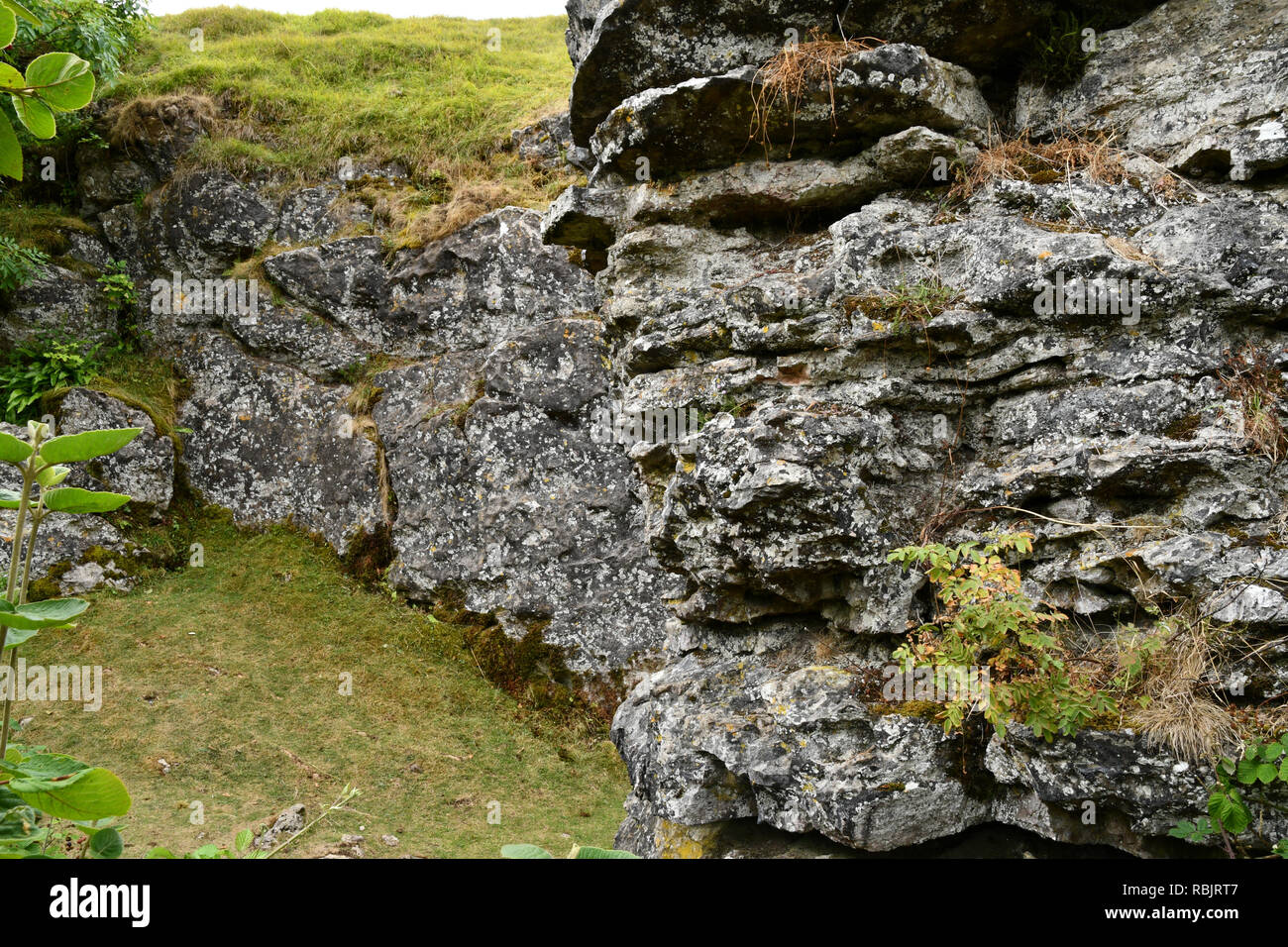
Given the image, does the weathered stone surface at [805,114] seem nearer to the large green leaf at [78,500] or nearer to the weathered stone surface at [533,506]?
the large green leaf at [78,500]

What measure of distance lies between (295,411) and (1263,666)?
11188 mm

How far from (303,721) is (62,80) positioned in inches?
338

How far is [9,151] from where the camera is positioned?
1375mm

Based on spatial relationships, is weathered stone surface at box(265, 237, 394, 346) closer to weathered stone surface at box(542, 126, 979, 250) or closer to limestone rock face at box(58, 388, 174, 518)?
limestone rock face at box(58, 388, 174, 518)

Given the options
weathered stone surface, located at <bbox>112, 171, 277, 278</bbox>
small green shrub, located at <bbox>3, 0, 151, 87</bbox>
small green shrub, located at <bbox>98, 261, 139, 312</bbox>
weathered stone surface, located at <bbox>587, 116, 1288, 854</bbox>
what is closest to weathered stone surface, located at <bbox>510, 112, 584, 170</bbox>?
weathered stone surface, located at <bbox>112, 171, 277, 278</bbox>

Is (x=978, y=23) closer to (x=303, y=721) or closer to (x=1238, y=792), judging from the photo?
(x=1238, y=792)

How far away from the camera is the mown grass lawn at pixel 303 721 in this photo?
7.45 meters

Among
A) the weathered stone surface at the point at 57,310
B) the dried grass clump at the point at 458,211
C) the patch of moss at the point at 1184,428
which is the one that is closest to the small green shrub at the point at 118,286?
the weathered stone surface at the point at 57,310

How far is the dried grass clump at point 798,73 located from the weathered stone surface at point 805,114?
0.06 ft

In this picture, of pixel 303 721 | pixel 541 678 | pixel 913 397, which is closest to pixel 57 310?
pixel 303 721

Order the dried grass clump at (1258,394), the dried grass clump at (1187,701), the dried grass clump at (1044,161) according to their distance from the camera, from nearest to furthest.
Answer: the dried grass clump at (1187,701), the dried grass clump at (1258,394), the dried grass clump at (1044,161)

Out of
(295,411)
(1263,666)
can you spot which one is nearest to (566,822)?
(1263,666)

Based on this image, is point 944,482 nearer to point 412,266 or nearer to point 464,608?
point 464,608

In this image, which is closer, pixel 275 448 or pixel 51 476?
pixel 51 476
